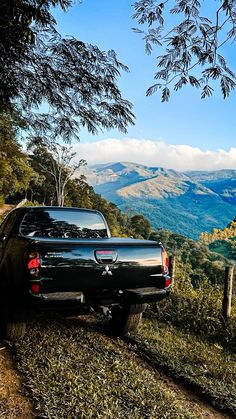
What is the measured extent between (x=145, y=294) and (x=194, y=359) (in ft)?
4.09

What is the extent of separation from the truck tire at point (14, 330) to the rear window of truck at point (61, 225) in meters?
1.20

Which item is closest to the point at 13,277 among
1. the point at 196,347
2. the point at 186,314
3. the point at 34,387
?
the point at 34,387

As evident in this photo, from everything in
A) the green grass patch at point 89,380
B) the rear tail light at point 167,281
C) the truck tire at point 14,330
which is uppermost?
the rear tail light at point 167,281

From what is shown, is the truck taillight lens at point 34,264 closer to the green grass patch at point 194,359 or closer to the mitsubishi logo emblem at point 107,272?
the mitsubishi logo emblem at point 107,272

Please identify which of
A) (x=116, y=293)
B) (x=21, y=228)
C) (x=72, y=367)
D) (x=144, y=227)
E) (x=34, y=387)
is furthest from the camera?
(x=144, y=227)

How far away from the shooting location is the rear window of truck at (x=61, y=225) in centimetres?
513

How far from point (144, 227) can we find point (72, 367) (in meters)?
80.9

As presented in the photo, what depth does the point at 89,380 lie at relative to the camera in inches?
145

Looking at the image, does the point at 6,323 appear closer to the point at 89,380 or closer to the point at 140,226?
the point at 89,380

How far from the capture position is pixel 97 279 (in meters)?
4.13

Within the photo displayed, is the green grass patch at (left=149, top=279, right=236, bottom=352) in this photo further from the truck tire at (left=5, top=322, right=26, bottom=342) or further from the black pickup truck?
the truck tire at (left=5, top=322, right=26, bottom=342)

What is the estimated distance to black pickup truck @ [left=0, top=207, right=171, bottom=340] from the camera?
3.82 metres

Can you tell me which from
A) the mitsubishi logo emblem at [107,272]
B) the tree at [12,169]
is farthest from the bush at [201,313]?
the tree at [12,169]

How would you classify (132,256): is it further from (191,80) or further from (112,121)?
(112,121)
